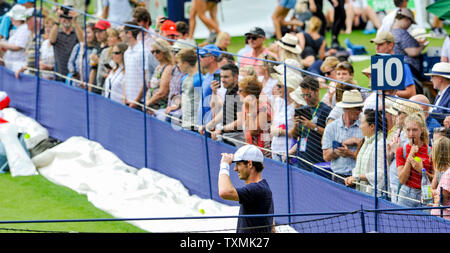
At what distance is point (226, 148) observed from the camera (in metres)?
10.1

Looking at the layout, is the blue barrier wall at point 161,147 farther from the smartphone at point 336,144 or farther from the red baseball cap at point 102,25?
the red baseball cap at point 102,25

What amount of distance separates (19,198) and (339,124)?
4.87 metres

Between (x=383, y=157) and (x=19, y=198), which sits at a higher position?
(x=383, y=157)

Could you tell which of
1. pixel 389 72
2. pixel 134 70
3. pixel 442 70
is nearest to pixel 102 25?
pixel 134 70

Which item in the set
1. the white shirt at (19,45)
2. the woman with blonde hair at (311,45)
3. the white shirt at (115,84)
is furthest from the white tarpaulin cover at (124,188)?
the woman with blonde hair at (311,45)

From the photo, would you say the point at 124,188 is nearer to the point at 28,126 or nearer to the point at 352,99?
the point at 28,126

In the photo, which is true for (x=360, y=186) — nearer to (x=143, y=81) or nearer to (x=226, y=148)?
(x=226, y=148)

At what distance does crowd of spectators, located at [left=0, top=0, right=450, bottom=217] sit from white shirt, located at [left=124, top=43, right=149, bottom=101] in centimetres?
2

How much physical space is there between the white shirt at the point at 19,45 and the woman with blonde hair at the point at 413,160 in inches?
326

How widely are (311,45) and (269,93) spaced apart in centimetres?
553

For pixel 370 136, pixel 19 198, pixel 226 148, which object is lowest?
pixel 19 198

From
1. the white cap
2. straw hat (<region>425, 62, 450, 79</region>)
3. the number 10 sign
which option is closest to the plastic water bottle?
the number 10 sign
